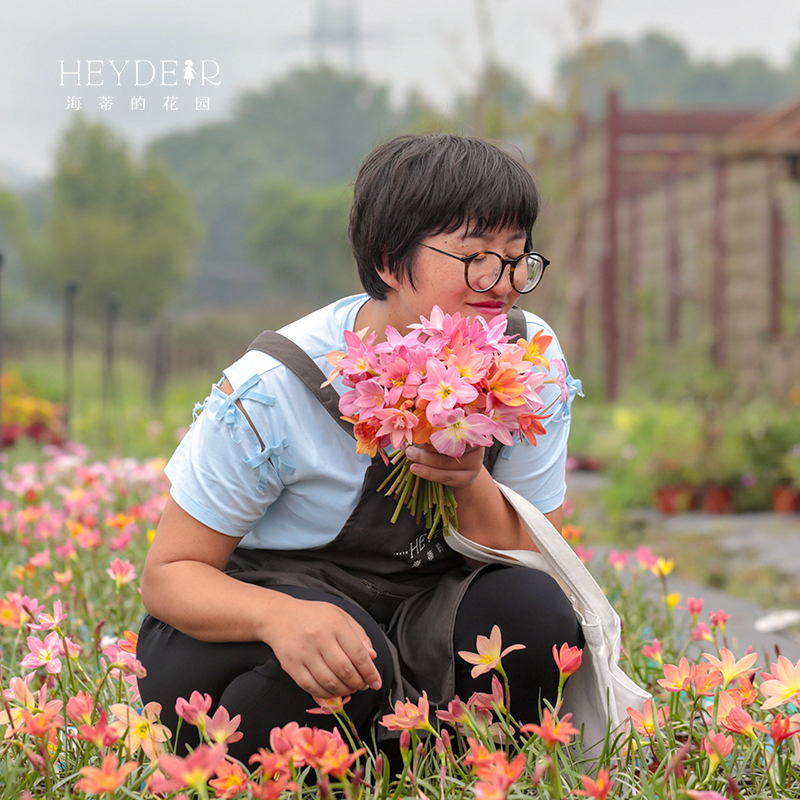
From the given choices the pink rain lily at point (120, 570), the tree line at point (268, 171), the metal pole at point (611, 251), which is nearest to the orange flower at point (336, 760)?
the pink rain lily at point (120, 570)

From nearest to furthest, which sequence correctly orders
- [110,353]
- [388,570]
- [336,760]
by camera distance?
[336,760], [388,570], [110,353]

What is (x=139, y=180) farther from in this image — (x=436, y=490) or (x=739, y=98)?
(x=739, y=98)

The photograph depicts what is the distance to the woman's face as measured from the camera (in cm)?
152

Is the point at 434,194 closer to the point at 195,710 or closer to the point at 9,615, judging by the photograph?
the point at 195,710

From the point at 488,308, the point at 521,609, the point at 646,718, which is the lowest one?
the point at 646,718

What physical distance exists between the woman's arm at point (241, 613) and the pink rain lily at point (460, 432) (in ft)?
1.04

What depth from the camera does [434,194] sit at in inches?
60.0

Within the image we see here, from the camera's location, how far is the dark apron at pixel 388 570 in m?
1.59

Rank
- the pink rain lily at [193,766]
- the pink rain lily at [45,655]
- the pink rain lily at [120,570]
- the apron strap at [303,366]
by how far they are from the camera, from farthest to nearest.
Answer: the pink rain lily at [120,570] < the apron strap at [303,366] < the pink rain lily at [45,655] < the pink rain lily at [193,766]

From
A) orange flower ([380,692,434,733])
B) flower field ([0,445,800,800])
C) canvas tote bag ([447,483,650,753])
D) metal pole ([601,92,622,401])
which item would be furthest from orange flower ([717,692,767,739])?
metal pole ([601,92,622,401])

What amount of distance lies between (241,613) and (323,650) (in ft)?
0.51

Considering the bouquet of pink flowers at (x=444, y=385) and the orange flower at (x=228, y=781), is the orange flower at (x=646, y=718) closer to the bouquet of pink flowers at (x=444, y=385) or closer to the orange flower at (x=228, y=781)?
the bouquet of pink flowers at (x=444, y=385)

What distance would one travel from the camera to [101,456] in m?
6.07

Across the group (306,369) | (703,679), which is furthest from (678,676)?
(306,369)
